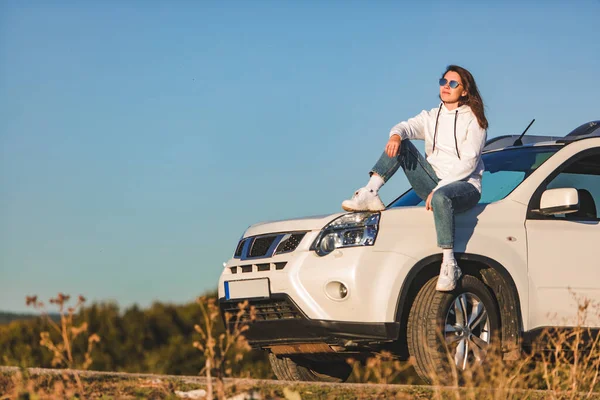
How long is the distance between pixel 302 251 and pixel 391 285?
2.27 feet

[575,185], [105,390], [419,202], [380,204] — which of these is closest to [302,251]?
[380,204]

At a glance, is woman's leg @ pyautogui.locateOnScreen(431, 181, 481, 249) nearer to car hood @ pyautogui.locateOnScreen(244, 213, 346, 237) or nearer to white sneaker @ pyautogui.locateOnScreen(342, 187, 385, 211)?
white sneaker @ pyautogui.locateOnScreen(342, 187, 385, 211)

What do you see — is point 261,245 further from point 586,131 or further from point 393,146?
point 586,131

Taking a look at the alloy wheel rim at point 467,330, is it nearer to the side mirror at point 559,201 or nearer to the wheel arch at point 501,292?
the wheel arch at point 501,292

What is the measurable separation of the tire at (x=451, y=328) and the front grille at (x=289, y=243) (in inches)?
37.0

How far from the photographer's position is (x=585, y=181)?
8.18 metres

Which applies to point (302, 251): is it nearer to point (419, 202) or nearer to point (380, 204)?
point (380, 204)

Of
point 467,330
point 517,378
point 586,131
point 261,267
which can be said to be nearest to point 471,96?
point 586,131

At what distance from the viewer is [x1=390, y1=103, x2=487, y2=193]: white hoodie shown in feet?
24.3

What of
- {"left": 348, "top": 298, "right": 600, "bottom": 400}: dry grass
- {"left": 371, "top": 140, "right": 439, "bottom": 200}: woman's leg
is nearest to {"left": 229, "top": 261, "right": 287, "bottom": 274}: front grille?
{"left": 348, "top": 298, "right": 600, "bottom": 400}: dry grass

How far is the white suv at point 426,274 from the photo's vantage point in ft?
22.4

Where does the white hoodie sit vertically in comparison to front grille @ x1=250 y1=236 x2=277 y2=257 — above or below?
above

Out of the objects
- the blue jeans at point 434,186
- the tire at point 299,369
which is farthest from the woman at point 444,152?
the tire at point 299,369

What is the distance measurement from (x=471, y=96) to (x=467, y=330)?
1.85 m
